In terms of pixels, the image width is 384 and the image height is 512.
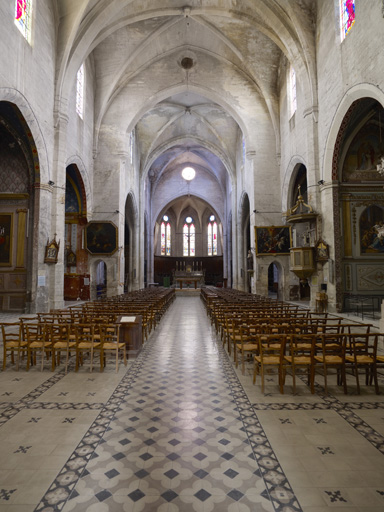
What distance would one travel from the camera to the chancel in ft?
10.7

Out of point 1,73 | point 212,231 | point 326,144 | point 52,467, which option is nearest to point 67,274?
point 1,73

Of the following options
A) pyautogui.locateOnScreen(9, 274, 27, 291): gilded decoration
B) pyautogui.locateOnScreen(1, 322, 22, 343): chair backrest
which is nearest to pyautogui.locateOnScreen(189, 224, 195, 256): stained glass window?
pyautogui.locateOnScreen(9, 274, 27, 291): gilded decoration

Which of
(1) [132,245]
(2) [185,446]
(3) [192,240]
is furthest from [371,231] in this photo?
(3) [192,240]

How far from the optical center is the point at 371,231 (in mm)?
14562

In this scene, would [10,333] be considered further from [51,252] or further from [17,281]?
[17,281]

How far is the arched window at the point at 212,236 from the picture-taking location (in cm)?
4658

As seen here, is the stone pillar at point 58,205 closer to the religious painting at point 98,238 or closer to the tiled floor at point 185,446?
the religious painting at point 98,238

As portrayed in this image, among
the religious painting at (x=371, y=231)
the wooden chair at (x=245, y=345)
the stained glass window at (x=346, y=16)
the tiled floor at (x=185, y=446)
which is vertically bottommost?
the tiled floor at (x=185, y=446)

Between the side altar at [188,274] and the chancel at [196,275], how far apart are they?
17.2 inches

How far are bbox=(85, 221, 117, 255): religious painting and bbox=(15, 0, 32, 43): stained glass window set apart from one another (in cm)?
1056

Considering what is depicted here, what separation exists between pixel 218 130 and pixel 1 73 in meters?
21.4

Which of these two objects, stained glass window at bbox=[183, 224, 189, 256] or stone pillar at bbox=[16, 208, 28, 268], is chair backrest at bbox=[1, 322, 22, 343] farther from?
stained glass window at bbox=[183, 224, 189, 256]

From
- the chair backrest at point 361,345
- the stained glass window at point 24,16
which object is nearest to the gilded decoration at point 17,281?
the stained glass window at point 24,16

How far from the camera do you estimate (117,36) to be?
19984mm
